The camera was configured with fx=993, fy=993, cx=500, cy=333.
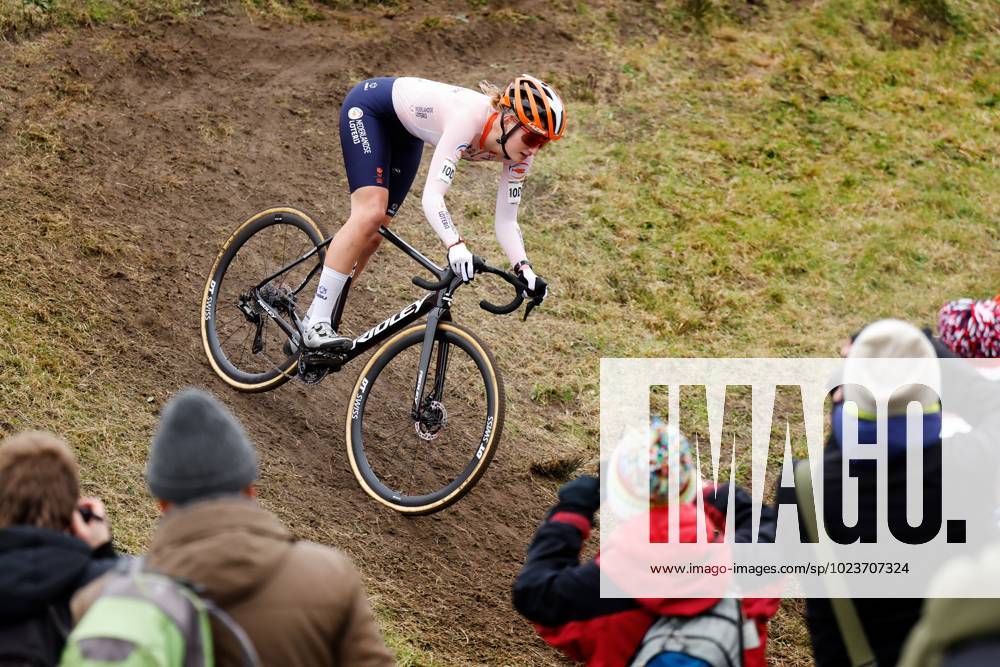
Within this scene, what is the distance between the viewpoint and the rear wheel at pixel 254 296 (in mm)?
6980

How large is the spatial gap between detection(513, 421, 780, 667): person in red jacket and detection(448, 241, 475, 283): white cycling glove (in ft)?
8.28

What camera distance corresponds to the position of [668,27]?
43.0ft

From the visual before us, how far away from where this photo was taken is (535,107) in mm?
5949

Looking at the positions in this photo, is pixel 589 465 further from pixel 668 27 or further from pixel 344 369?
pixel 668 27

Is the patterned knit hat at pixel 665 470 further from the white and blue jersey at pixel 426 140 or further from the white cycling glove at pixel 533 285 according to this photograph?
the white and blue jersey at pixel 426 140

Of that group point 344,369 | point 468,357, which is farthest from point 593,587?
point 344,369

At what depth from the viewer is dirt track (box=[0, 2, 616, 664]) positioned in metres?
5.97

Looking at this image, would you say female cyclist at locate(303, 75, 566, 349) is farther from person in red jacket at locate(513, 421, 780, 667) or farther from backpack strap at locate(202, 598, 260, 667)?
backpack strap at locate(202, 598, 260, 667)

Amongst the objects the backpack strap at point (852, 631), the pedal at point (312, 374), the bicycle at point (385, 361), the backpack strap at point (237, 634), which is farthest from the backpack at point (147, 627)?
the pedal at point (312, 374)

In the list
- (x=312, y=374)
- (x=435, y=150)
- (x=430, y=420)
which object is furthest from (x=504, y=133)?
(x=312, y=374)

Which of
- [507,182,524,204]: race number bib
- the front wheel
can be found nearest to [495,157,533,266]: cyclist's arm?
[507,182,524,204]: race number bib

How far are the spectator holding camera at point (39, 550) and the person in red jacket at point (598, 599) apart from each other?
140 centimetres

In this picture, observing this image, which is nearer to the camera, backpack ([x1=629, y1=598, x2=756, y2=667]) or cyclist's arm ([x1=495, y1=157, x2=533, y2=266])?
backpack ([x1=629, y1=598, x2=756, y2=667])

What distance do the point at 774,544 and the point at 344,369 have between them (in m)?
4.60
